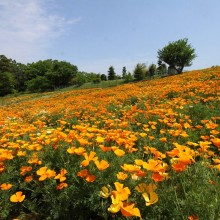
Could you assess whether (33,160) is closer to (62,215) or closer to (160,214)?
(62,215)

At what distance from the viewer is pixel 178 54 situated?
155 feet

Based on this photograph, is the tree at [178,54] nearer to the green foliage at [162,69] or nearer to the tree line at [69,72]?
the tree line at [69,72]

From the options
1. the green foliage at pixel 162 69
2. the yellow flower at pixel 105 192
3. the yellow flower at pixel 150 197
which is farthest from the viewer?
the green foliage at pixel 162 69

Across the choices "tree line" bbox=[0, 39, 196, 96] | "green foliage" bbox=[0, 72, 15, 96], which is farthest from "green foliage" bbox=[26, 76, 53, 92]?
"green foliage" bbox=[0, 72, 15, 96]

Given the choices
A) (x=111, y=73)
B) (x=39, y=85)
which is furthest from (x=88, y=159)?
(x=39, y=85)

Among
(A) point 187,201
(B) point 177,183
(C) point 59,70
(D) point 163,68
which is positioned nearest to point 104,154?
(B) point 177,183

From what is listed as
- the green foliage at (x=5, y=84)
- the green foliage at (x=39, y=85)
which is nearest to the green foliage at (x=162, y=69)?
the green foliage at (x=39, y=85)

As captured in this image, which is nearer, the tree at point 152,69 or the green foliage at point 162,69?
the tree at point 152,69

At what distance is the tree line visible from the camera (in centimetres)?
4809

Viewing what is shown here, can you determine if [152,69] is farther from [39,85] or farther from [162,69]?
[39,85]

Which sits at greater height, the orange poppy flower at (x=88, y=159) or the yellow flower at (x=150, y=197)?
the orange poppy flower at (x=88, y=159)

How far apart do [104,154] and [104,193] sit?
A: 103 centimetres

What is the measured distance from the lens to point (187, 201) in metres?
2.52

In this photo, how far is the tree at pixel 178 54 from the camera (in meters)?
47.4
